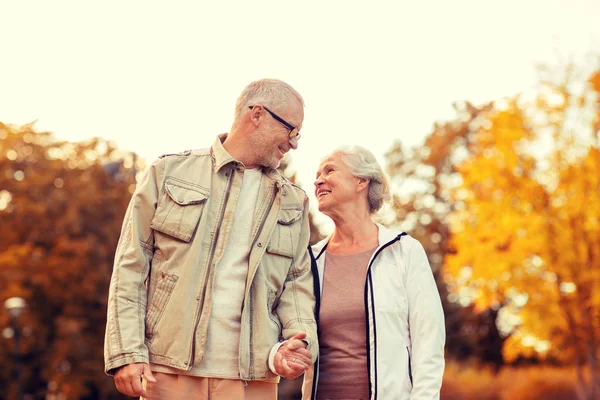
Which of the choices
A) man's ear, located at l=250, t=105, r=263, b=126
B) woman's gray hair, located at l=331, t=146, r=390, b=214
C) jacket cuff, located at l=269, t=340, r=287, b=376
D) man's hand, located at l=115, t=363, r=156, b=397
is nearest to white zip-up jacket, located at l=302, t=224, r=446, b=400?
woman's gray hair, located at l=331, t=146, r=390, b=214

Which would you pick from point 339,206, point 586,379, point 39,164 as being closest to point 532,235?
point 586,379

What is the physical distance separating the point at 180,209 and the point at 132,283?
425mm

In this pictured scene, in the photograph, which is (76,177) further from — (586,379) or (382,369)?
(382,369)

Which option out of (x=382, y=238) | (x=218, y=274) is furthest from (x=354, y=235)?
(x=218, y=274)

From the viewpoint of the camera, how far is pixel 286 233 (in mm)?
4520

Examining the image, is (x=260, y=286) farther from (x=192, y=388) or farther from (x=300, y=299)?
(x=192, y=388)

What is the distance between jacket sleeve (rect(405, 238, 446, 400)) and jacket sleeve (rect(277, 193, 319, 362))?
23.4 inches

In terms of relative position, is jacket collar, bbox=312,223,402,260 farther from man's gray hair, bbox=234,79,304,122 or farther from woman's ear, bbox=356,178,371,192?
man's gray hair, bbox=234,79,304,122

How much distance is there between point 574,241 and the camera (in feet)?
68.1

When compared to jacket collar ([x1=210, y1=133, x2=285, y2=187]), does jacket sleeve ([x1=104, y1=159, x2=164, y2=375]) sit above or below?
below

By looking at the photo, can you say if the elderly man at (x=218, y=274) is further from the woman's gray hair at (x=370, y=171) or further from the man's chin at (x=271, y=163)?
the woman's gray hair at (x=370, y=171)

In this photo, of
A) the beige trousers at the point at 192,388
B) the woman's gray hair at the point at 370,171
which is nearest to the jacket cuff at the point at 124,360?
the beige trousers at the point at 192,388

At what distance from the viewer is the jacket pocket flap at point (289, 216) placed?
451cm

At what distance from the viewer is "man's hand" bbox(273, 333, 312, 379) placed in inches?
162
